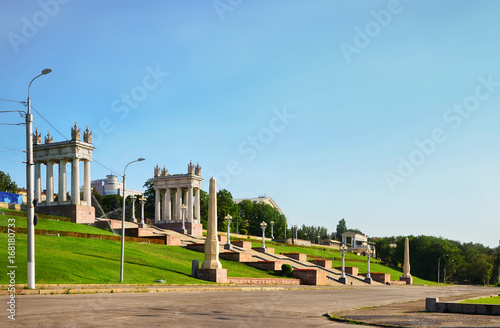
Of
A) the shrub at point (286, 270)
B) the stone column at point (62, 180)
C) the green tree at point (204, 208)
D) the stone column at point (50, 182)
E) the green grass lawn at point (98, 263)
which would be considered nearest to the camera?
the green grass lawn at point (98, 263)

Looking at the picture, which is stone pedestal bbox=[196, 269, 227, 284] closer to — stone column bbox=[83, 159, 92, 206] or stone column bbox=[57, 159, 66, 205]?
stone column bbox=[83, 159, 92, 206]

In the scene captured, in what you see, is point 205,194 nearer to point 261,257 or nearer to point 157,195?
point 157,195

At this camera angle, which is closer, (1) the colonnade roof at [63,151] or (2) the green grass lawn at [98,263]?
(2) the green grass lawn at [98,263]

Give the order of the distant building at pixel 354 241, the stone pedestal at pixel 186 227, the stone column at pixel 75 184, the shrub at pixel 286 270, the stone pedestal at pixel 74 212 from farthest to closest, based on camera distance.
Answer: the distant building at pixel 354 241
the stone pedestal at pixel 186 227
the stone column at pixel 75 184
the stone pedestal at pixel 74 212
the shrub at pixel 286 270

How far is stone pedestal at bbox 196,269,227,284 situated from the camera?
116 ft

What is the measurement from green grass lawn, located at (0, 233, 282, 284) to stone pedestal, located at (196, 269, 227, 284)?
0.88m

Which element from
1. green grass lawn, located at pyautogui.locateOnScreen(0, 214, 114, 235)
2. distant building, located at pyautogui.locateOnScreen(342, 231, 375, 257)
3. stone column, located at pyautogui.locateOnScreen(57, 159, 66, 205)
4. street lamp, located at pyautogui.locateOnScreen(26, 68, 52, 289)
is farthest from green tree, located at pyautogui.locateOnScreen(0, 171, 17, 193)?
street lamp, located at pyautogui.locateOnScreen(26, 68, 52, 289)

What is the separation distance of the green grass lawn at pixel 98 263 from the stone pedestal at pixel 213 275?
88cm

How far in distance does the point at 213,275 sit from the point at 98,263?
751 centimetres

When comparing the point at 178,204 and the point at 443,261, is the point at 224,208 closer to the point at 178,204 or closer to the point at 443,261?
the point at 178,204

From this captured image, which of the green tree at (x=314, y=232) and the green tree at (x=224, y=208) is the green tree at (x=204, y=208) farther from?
the green tree at (x=314, y=232)

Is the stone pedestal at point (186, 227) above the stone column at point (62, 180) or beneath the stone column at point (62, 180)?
beneath

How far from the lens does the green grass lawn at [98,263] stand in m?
27.4

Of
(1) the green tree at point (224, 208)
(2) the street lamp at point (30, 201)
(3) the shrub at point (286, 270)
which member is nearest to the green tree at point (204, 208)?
(1) the green tree at point (224, 208)
